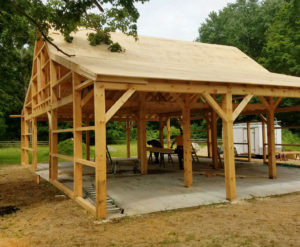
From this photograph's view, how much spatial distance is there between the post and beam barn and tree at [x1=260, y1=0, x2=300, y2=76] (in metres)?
10.6

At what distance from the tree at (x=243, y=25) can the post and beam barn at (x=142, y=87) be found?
23.1 m

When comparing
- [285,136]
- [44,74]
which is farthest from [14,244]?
[285,136]

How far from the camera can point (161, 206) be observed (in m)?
6.62

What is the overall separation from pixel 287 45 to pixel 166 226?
74.2ft

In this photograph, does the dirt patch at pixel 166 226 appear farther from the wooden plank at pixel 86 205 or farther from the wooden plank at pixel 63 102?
the wooden plank at pixel 63 102

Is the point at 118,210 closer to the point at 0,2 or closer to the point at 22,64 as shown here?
the point at 0,2

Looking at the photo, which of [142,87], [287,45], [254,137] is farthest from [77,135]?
[287,45]

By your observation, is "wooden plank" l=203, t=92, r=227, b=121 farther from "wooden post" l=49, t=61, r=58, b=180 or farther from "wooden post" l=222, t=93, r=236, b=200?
"wooden post" l=49, t=61, r=58, b=180

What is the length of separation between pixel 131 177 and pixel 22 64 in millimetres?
24411

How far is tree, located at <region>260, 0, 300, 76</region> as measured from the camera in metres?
22.8

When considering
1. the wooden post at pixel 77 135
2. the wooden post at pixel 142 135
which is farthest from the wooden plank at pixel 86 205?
the wooden post at pixel 142 135

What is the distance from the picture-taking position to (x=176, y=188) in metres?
8.52

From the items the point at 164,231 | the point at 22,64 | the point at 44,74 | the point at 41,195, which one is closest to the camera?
the point at 164,231

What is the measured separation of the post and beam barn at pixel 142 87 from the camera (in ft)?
19.6
